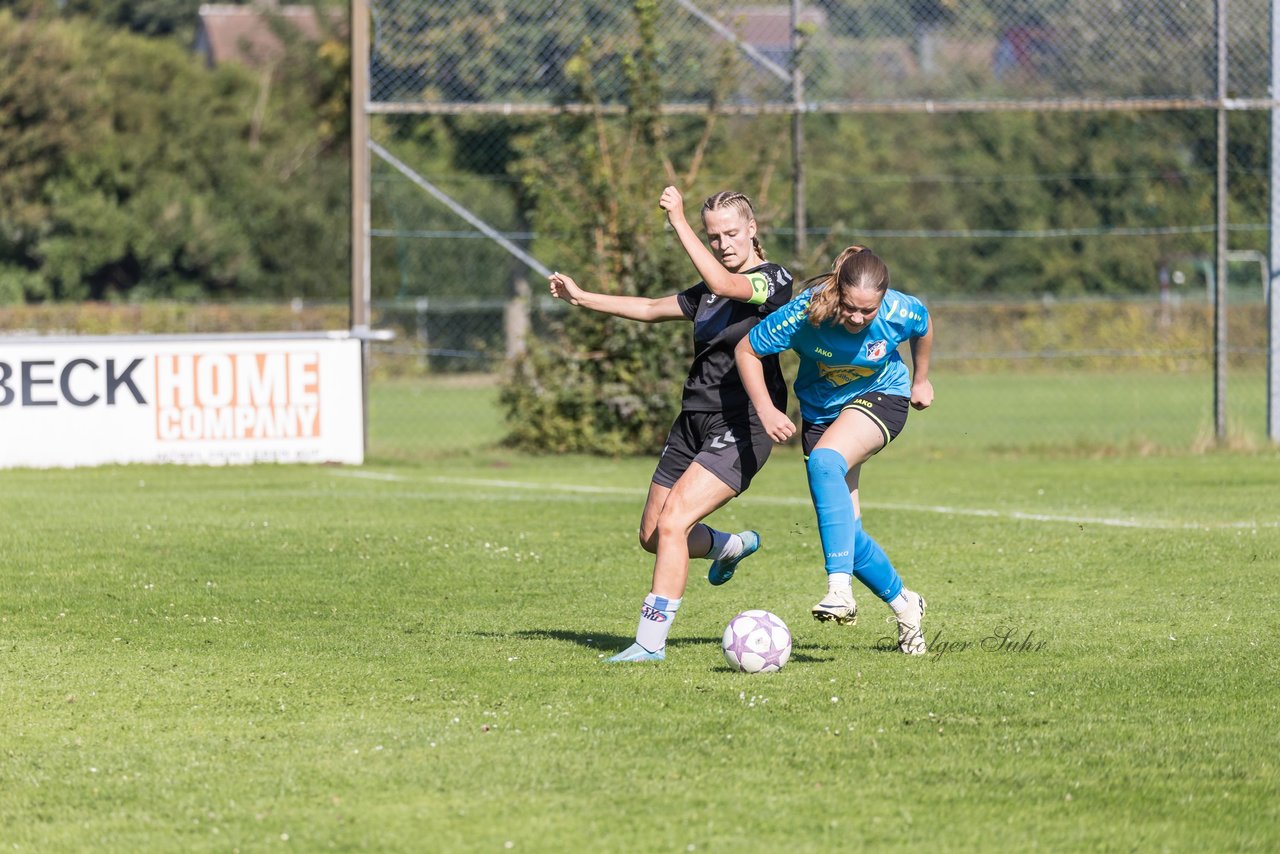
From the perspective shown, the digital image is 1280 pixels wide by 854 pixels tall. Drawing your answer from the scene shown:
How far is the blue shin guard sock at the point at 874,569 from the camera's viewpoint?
7395mm

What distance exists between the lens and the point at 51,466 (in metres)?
16.7

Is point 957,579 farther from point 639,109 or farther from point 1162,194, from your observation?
point 1162,194

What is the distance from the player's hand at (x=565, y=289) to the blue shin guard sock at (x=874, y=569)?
4.96 feet

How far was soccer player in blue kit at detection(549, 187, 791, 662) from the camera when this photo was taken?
7152mm

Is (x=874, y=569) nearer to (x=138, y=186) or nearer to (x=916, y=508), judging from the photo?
(x=916, y=508)

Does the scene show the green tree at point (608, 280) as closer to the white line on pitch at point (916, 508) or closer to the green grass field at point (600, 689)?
the white line on pitch at point (916, 508)

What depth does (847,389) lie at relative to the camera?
746cm

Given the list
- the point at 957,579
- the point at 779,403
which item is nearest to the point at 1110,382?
the point at 957,579

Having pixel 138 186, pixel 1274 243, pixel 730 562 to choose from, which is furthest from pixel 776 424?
pixel 138 186

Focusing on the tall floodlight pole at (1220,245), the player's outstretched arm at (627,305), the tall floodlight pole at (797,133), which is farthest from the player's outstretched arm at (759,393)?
the tall floodlight pole at (1220,245)

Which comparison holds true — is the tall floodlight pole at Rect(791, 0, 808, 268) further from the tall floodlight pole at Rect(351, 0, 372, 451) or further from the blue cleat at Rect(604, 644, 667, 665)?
the blue cleat at Rect(604, 644, 667, 665)

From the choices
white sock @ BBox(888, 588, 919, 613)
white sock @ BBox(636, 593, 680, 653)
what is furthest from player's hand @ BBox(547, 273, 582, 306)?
white sock @ BBox(888, 588, 919, 613)

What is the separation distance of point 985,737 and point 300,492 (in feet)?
31.8

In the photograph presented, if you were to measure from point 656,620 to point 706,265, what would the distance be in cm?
144
